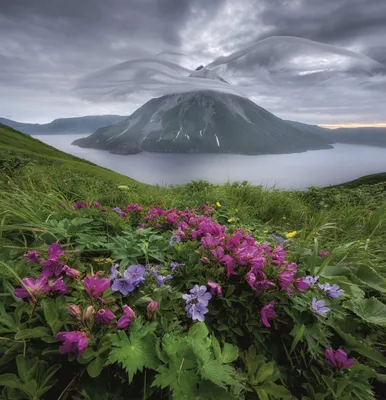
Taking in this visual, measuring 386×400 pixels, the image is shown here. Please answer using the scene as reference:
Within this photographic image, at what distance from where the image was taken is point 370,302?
2.19 meters

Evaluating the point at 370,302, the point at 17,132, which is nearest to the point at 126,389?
the point at 370,302

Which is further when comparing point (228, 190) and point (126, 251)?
point (228, 190)

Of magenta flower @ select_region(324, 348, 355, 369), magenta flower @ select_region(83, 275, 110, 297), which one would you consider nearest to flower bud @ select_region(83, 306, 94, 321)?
magenta flower @ select_region(83, 275, 110, 297)

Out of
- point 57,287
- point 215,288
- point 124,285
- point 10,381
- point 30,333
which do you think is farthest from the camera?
point 215,288

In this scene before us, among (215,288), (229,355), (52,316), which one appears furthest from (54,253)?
(229,355)

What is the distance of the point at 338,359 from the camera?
68.9 inches

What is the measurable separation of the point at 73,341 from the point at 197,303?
69 cm

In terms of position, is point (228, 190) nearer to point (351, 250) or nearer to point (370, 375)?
point (351, 250)

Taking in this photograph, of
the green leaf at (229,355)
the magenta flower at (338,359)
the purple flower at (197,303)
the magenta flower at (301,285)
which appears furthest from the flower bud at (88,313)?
the magenta flower at (338,359)

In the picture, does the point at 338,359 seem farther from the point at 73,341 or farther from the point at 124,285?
the point at 73,341

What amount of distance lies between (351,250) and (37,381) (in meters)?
3.32

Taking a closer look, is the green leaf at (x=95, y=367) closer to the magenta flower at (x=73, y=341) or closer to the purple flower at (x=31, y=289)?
the magenta flower at (x=73, y=341)

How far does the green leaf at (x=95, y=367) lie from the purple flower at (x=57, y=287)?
48 cm

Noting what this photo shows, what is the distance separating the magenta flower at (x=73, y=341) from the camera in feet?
4.19
